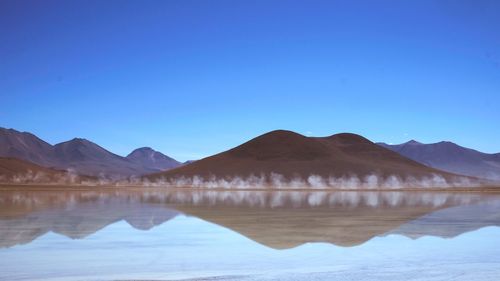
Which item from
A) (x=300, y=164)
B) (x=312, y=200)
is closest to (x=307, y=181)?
(x=300, y=164)

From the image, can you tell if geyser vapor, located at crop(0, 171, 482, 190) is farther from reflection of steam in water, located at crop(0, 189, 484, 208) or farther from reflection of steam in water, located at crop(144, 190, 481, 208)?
reflection of steam in water, located at crop(144, 190, 481, 208)

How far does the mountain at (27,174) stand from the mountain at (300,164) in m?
21.3

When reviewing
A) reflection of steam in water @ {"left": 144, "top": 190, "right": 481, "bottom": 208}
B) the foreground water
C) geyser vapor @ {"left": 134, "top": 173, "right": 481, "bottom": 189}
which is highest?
geyser vapor @ {"left": 134, "top": 173, "right": 481, "bottom": 189}

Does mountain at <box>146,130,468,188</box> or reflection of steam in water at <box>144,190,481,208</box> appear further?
mountain at <box>146,130,468,188</box>

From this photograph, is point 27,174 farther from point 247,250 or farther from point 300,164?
point 247,250

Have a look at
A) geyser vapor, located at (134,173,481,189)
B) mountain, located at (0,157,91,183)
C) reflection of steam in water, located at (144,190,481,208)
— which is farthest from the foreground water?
mountain, located at (0,157,91,183)

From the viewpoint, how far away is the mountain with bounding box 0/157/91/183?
410 feet

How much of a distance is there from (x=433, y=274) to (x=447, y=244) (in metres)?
4.49

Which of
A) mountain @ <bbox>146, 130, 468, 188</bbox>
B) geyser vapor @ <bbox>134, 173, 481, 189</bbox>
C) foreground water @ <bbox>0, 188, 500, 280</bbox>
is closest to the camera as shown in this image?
foreground water @ <bbox>0, 188, 500, 280</bbox>

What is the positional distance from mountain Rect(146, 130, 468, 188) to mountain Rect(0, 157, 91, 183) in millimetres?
21345

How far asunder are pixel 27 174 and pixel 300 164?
6234 centimetres

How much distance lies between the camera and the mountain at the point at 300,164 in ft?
392

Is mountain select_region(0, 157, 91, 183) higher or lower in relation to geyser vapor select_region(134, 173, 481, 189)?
higher

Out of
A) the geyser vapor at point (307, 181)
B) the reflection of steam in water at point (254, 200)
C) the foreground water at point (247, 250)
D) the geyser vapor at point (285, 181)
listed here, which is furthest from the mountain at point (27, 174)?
the foreground water at point (247, 250)
